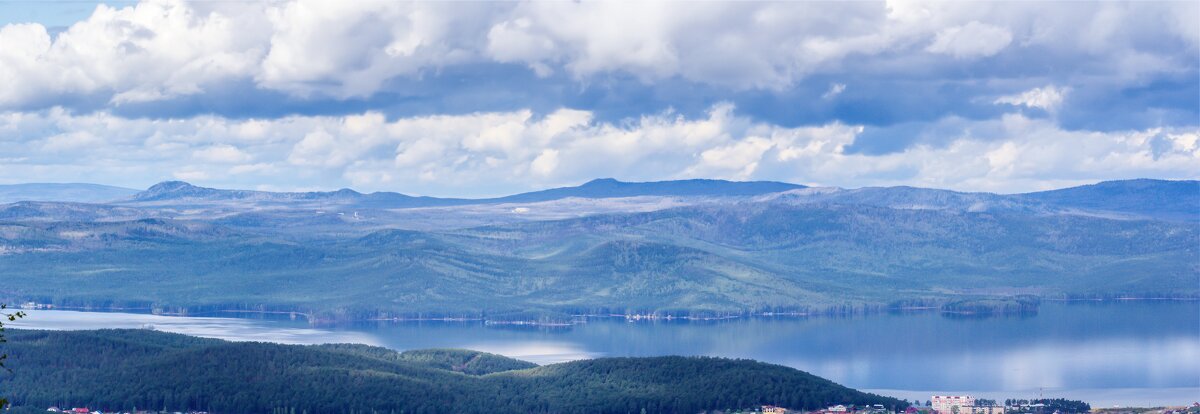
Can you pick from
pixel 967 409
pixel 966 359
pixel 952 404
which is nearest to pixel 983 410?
pixel 967 409

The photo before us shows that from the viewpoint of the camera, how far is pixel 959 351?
600ft

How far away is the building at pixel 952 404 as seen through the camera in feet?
373

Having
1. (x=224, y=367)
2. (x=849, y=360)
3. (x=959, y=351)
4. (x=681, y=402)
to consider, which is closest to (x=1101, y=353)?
(x=959, y=351)

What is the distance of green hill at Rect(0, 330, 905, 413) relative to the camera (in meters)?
115

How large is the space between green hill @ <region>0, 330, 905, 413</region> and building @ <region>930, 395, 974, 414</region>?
3.21 metres

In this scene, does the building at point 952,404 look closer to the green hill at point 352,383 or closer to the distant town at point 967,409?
the distant town at point 967,409

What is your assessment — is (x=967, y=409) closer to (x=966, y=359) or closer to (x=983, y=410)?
(x=983, y=410)

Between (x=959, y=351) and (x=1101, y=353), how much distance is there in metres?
14.6

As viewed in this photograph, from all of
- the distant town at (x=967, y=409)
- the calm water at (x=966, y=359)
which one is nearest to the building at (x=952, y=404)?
the distant town at (x=967, y=409)

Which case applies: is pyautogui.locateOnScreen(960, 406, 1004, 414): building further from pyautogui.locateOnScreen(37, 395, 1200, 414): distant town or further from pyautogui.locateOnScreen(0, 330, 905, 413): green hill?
pyautogui.locateOnScreen(0, 330, 905, 413): green hill

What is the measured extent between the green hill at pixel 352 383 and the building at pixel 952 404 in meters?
3.21

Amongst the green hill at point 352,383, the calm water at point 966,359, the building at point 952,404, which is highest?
the green hill at point 352,383

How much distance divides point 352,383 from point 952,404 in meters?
41.2

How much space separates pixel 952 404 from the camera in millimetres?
117938
